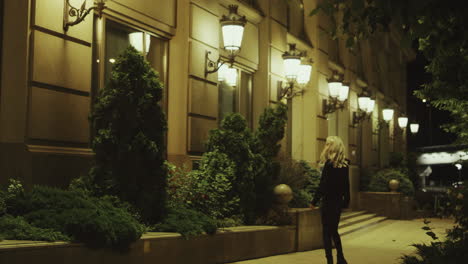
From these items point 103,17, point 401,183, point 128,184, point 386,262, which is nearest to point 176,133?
point 103,17

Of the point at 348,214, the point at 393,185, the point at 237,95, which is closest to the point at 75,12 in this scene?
the point at 237,95

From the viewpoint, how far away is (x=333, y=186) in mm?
9094

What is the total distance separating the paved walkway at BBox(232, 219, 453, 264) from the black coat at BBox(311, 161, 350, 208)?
1.19m

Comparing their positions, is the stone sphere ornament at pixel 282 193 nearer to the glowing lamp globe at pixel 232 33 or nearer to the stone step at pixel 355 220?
the glowing lamp globe at pixel 232 33

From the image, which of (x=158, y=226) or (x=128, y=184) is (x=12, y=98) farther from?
(x=158, y=226)

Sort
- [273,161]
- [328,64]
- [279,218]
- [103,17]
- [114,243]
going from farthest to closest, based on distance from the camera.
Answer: [328,64], [273,161], [279,218], [103,17], [114,243]

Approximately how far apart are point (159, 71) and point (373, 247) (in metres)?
5.74

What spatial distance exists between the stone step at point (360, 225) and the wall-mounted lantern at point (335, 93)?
11.7ft

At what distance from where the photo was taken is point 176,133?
11.9 m

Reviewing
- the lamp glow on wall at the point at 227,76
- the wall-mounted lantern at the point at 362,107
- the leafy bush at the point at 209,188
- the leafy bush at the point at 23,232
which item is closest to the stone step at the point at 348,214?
the wall-mounted lantern at the point at 362,107

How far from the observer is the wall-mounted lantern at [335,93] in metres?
18.5

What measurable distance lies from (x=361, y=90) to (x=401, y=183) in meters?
3.94

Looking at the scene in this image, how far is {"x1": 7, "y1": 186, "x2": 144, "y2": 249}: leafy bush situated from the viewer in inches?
A: 279

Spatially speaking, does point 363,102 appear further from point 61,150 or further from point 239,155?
point 61,150
